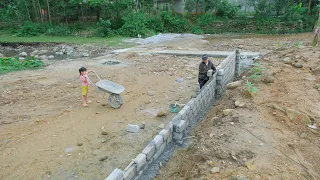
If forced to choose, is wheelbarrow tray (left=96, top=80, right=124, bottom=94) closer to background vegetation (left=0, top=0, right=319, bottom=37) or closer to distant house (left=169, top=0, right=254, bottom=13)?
background vegetation (left=0, top=0, right=319, bottom=37)

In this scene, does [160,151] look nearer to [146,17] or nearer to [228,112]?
[228,112]

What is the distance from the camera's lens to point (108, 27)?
22359 mm

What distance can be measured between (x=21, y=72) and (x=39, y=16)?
1778cm

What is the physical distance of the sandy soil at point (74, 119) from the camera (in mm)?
4801

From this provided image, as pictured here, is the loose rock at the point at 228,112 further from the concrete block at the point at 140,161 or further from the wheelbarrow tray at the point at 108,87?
the wheelbarrow tray at the point at 108,87

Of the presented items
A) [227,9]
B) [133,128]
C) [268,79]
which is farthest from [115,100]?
[227,9]

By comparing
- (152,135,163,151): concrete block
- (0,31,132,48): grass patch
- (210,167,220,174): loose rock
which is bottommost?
(210,167,220,174): loose rock

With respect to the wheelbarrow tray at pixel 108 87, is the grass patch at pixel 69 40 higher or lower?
higher

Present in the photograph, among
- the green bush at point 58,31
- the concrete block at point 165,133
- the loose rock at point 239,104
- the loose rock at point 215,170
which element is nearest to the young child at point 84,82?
the concrete block at point 165,133

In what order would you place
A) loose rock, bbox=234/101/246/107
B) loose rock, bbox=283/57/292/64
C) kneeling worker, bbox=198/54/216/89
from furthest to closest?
loose rock, bbox=283/57/292/64, kneeling worker, bbox=198/54/216/89, loose rock, bbox=234/101/246/107

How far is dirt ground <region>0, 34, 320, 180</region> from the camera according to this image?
4352 mm

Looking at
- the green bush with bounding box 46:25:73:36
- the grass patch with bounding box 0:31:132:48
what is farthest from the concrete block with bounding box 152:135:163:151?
the green bush with bounding box 46:25:73:36

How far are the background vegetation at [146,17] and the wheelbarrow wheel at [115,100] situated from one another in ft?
49.9

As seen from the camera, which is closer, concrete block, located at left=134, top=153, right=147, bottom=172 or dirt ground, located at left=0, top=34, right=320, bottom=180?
concrete block, located at left=134, top=153, right=147, bottom=172
